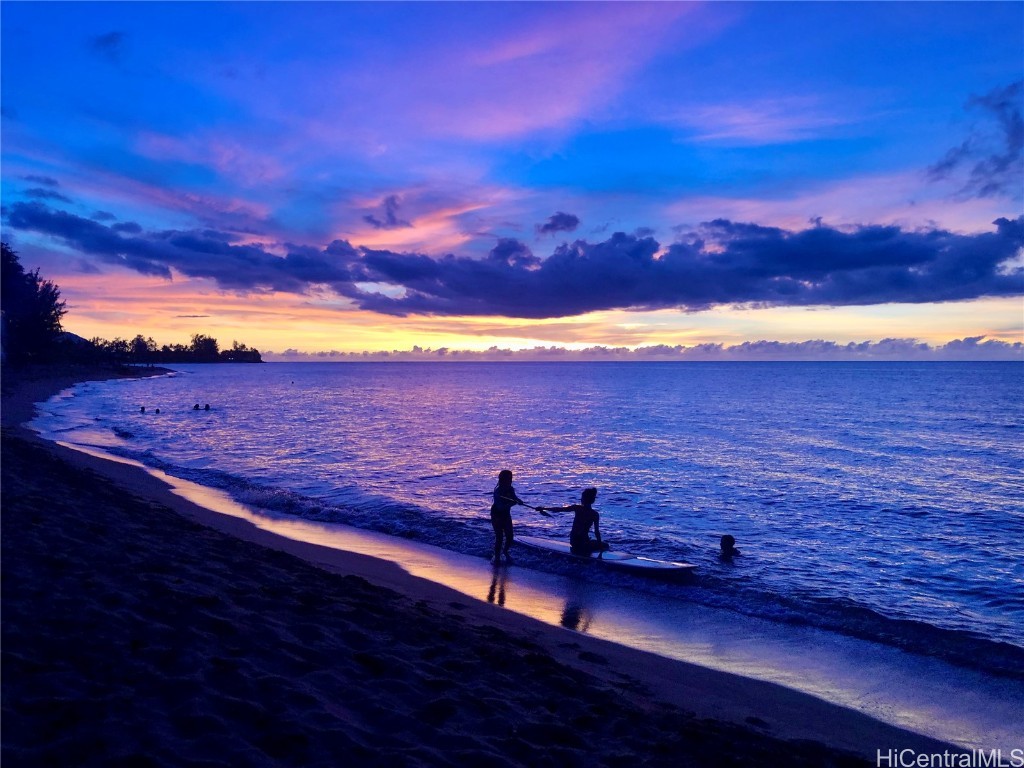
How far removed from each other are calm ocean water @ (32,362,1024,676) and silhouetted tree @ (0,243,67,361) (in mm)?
15150

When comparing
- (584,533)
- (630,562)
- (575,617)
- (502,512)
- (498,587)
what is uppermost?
(502,512)

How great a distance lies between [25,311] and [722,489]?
7576cm

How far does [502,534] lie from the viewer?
579 inches

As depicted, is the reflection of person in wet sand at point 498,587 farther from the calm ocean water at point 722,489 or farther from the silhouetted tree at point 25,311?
the silhouetted tree at point 25,311

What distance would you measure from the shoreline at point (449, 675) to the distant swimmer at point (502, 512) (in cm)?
294

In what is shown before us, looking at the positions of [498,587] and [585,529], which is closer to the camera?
[498,587]

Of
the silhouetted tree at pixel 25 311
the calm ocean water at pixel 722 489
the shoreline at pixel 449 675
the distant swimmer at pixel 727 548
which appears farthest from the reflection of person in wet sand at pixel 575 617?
the silhouetted tree at pixel 25 311

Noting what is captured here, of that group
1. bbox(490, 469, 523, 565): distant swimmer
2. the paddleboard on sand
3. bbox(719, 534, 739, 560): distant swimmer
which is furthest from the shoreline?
bbox(719, 534, 739, 560): distant swimmer

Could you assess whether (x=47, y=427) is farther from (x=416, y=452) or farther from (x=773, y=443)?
(x=773, y=443)

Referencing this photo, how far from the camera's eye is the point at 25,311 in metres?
67.6

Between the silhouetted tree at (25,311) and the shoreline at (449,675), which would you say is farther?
the silhouetted tree at (25,311)

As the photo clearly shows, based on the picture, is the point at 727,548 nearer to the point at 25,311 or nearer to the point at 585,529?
the point at 585,529

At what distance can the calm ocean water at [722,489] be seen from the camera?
13.0m

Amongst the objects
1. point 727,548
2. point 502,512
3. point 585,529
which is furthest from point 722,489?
point 502,512
